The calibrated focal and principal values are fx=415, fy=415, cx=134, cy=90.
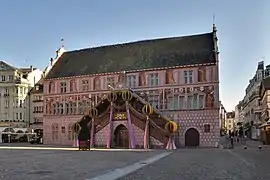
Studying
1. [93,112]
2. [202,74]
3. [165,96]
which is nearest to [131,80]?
[165,96]

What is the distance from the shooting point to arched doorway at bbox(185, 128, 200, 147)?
169ft

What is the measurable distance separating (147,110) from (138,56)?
12.4 m

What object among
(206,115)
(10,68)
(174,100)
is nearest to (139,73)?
(174,100)

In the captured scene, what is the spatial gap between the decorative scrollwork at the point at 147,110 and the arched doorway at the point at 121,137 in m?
5.20

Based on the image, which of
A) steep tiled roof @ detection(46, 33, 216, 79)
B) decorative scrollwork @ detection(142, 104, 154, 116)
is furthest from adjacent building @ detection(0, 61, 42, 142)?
decorative scrollwork @ detection(142, 104, 154, 116)

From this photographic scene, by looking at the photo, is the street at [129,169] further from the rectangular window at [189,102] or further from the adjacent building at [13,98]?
the adjacent building at [13,98]

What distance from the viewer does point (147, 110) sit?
158 feet

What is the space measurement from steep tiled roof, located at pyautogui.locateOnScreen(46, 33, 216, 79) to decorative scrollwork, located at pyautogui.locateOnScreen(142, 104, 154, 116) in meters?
8.34

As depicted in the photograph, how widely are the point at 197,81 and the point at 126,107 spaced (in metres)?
9.41

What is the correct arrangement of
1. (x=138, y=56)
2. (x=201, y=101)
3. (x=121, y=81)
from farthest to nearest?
(x=138, y=56) < (x=121, y=81) < (x=201, y=101)

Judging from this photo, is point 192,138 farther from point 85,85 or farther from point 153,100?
point 85,85

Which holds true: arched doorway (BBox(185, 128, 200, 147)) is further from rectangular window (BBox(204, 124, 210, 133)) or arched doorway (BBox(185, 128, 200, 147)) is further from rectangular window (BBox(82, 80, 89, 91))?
rectangular window (BBox(82, 80, 89, 91))

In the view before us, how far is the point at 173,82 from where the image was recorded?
53.3 m

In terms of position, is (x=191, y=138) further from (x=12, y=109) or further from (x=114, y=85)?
(x=12, y=109)
